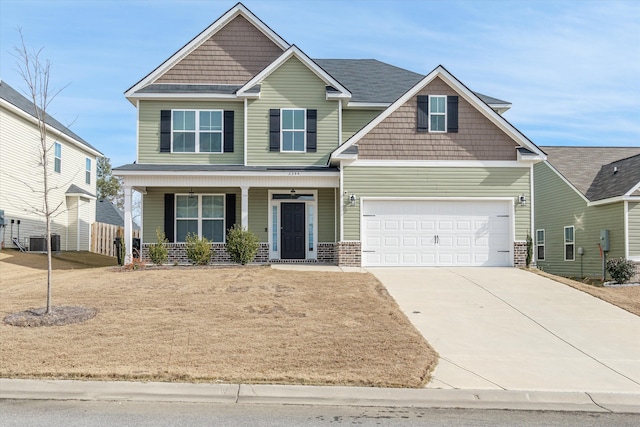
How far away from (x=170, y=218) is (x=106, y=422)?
49.4 feet

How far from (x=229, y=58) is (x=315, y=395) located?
16820 mm

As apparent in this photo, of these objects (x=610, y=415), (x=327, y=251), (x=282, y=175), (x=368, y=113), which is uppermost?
(x=368, y=113)

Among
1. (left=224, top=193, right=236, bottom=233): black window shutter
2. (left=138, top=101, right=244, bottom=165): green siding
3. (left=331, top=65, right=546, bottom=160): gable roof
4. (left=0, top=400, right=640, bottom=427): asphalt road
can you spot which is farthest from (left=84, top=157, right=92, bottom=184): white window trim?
(left=0, top=400, right=640, bottom=427): asphalt road

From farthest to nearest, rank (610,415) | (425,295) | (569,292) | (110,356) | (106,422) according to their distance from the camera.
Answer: (569,292), (425,295), (110,356), (610,415), (106,422)

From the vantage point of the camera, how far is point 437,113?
19.3m

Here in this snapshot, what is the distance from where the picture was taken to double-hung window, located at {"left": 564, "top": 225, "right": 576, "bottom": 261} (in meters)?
24.3

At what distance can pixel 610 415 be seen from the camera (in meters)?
7.38

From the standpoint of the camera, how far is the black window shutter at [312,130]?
21.2 meters

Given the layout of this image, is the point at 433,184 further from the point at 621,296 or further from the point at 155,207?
the point at 155,207

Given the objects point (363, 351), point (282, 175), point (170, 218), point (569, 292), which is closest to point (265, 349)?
point (363, 351)

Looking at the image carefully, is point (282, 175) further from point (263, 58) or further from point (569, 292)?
point (569, 292)

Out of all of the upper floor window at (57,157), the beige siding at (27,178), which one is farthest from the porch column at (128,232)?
the upper floor window at (57,157)

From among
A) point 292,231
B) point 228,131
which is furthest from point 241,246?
point 228,131

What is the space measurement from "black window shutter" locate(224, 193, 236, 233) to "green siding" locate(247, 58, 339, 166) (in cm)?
156
